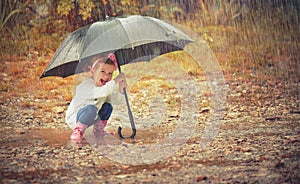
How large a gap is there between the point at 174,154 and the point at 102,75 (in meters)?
1.01

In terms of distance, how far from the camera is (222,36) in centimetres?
1017

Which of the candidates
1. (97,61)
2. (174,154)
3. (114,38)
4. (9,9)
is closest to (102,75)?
(97,61)

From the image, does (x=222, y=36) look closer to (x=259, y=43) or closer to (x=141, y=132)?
(x=259, y=43)

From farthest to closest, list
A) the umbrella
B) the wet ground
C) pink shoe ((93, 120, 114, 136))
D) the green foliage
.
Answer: the green foliage < pink shoe ((93, 120, 114, 136)) < the umbrella < the wet ground

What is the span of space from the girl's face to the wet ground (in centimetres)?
58

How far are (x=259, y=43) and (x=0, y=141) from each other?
6498mm

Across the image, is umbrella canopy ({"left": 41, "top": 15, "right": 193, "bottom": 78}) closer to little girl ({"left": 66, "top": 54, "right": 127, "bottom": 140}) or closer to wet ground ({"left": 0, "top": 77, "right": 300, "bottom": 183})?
little girl ({"left": 66, "top": 54, "right": 127, "bottom": 140})

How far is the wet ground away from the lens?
11.4 ft

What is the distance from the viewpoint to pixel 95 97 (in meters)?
4.45

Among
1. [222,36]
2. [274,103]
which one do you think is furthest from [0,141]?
[222,36]

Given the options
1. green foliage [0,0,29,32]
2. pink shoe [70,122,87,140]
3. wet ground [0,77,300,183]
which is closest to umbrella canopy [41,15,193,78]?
pink shoe [70,122,87,140]

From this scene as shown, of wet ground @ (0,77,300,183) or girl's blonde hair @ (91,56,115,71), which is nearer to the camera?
wet ground @ (0,77,300,183)

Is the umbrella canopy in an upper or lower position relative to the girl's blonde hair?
upper

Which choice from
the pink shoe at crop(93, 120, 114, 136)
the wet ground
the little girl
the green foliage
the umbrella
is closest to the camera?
the wet ground
